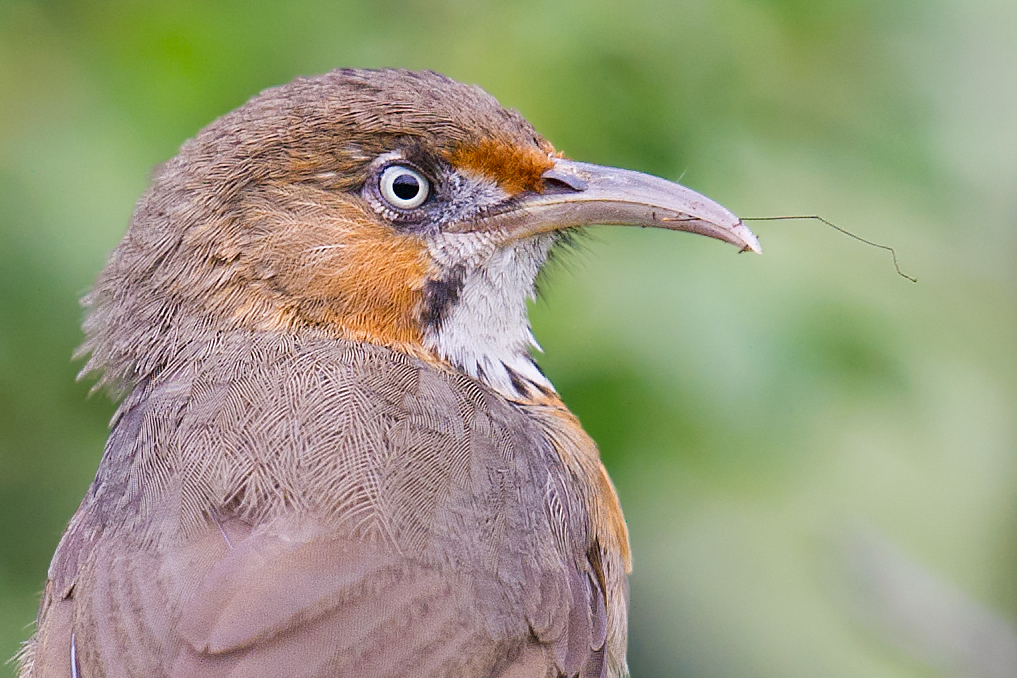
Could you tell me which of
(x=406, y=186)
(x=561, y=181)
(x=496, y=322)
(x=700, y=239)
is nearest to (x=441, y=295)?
(x=496, y=322)

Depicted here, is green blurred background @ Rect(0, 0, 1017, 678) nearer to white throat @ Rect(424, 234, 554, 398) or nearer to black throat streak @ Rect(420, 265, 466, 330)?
white throat @ Rect(424, 234, 554, 398)

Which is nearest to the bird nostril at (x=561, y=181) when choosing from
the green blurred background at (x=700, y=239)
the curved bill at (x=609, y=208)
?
the curved bill at (x=609, y=208)

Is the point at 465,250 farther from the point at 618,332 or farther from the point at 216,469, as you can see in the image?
the point at 216,469

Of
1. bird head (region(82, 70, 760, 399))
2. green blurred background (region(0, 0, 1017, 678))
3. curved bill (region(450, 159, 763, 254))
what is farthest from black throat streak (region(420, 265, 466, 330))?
green blurred background (region(0, 0, 1017, 678))

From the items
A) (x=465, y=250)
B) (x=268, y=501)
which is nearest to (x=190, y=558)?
(x=268, y=501)

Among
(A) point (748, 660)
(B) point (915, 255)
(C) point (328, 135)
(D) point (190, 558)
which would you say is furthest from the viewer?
(A) point (748, 660)

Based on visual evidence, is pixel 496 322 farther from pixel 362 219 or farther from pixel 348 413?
pixel 348 413

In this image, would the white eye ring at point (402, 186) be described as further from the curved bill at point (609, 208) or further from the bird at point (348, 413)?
the curved bill at point (609, 208)
